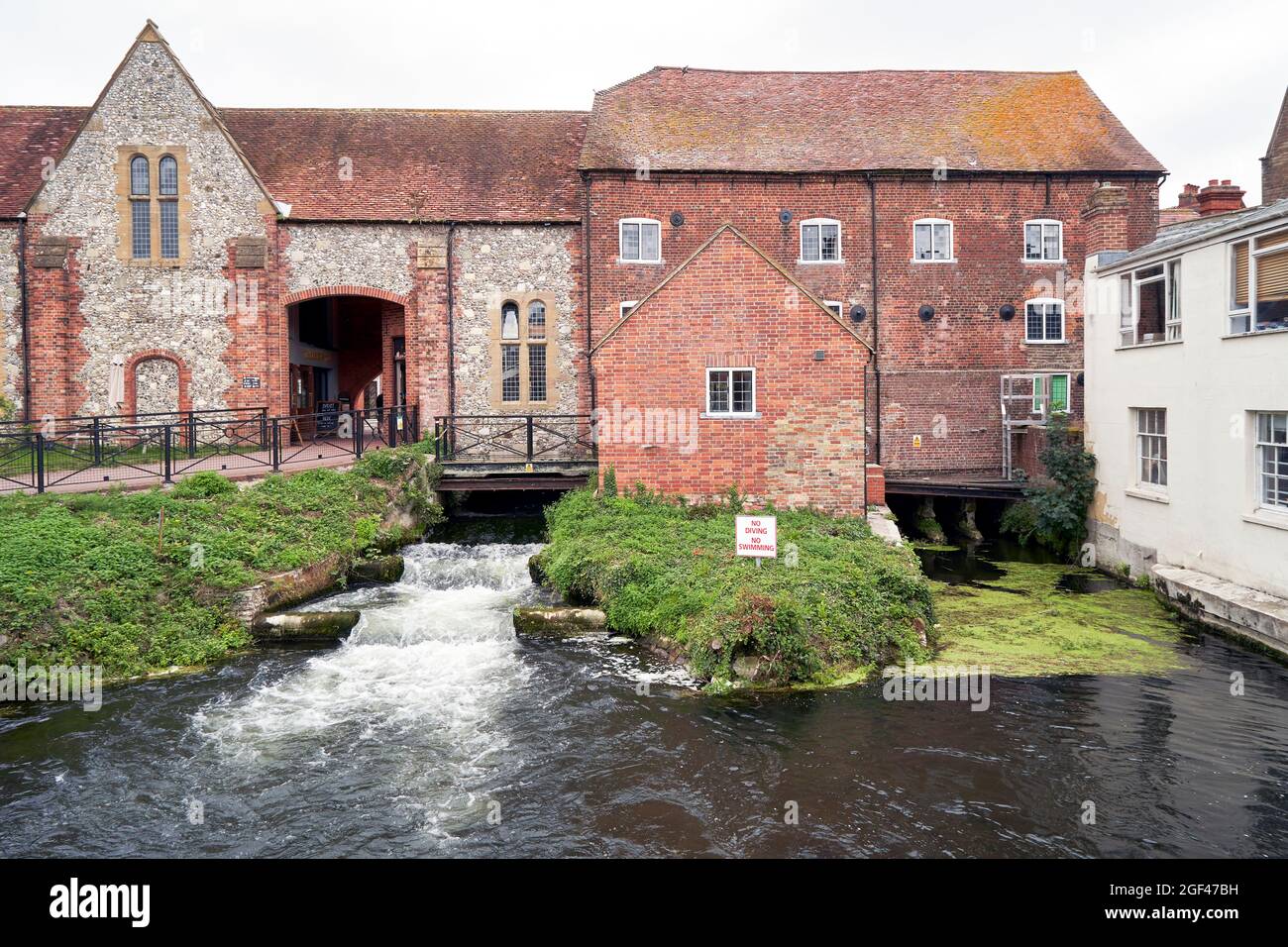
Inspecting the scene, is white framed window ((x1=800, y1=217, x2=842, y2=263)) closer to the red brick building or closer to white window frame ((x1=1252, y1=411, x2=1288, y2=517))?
the red brick building

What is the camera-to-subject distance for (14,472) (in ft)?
53.7

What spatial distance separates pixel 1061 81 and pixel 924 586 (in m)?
21.1

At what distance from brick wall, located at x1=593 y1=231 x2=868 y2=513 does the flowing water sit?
5543mm

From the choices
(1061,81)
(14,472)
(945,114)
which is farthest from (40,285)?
(1061,81)

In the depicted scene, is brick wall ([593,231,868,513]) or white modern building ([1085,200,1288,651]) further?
brick wall ([593,231,868,513])

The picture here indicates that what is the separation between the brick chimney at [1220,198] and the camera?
19.2m

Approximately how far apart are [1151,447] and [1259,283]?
12.8 feet

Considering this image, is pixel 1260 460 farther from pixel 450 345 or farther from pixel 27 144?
pixel 27 144

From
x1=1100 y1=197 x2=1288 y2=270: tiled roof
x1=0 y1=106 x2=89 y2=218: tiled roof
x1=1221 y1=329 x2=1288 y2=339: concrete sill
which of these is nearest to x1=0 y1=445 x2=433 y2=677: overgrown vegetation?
x1=0 y1=106 x2=89 y2=218: tiled roof

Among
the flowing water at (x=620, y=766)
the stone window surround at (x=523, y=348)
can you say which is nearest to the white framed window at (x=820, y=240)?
the stone window surround at (x=523, y=348)

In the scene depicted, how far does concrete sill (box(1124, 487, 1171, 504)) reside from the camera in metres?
14.6

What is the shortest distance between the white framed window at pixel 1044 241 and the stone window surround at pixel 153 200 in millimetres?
22215

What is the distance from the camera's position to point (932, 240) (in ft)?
75.8

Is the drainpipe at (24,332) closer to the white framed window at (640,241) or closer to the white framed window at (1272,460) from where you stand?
the white framed window at (640,241)
